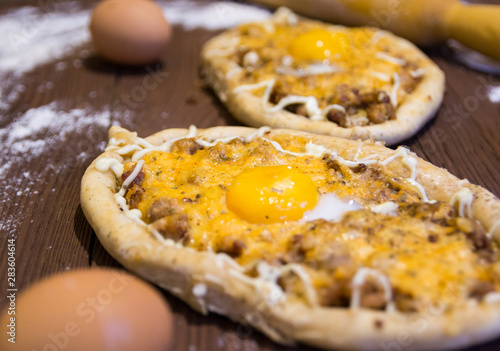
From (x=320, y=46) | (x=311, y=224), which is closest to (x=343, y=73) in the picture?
(x=320, y=46)

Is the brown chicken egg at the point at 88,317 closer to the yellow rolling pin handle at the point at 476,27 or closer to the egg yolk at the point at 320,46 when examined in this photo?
the egg yolk at the point at 320,46

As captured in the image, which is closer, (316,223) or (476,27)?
(316,223)

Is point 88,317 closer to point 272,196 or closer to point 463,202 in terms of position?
point 272,196

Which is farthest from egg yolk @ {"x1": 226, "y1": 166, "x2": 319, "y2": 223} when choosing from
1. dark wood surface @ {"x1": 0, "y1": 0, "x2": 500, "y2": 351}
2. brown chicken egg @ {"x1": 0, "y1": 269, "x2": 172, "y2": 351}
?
brown chicken egg @ {"x1": 0, "y1": 269, "x2": 172, "y2": 351}

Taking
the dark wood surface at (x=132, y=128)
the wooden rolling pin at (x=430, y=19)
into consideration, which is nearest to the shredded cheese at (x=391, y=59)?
the dark wood surface at (x=132, y=128)

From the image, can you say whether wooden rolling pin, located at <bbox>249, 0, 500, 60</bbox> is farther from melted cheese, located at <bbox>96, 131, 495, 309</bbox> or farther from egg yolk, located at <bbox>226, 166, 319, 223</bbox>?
egg yolk, located at <bbox>226, 166, 319, 223</bbox>

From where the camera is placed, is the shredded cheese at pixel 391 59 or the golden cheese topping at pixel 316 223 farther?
the shredded cheese at pixel 391 59
